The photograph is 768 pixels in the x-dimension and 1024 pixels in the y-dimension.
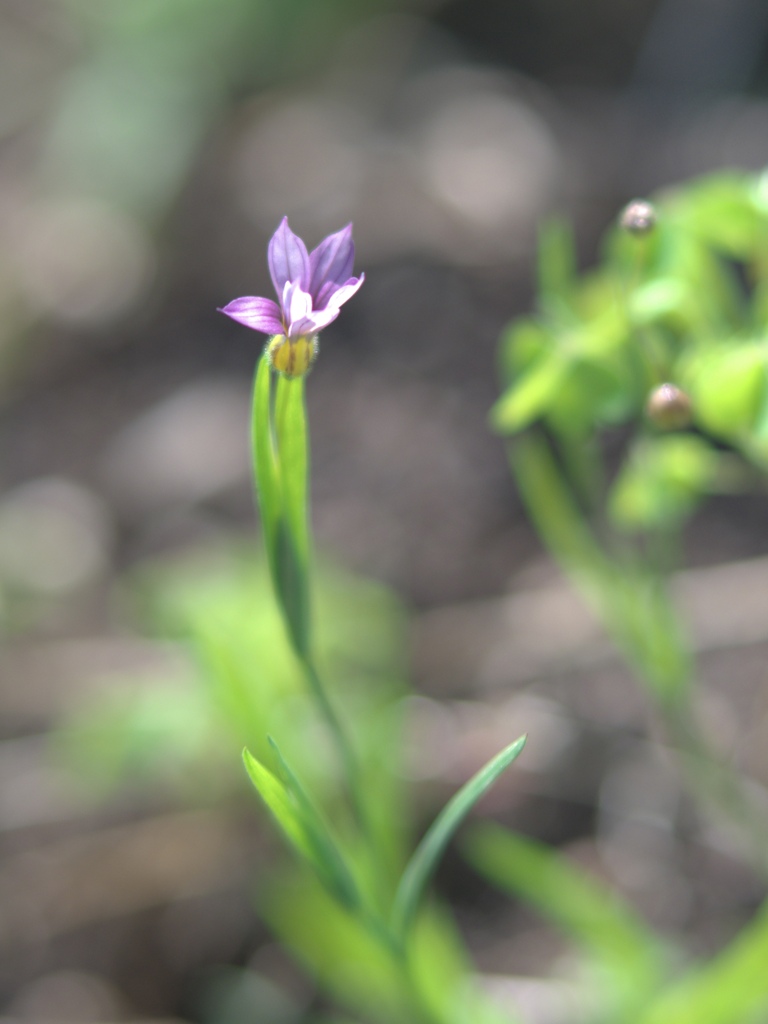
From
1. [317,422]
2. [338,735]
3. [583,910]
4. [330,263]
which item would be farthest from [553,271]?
[317,422]

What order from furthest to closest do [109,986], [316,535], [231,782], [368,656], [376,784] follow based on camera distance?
[316,535] → [368,656] → [231,782] → [109,986] → [376,784]

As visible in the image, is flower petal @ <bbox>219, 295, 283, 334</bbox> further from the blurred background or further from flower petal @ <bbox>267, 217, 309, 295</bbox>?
the blurred background

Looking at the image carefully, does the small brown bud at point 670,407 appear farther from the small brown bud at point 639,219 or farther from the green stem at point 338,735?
the green stem at point 338,735

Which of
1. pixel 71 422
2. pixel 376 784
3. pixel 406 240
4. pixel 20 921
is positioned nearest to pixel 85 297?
pixel 71 422

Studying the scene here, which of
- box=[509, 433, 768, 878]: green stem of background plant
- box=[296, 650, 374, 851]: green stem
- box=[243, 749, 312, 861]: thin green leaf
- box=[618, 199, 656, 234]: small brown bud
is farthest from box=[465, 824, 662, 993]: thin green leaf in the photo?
box=[618, 199, 656, 234]: small brown bud

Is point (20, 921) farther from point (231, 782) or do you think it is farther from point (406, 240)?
point (406, 240)

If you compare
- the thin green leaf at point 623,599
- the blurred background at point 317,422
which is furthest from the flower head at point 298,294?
the blurred background at point 317,422

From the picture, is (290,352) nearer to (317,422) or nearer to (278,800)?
(278,800)
